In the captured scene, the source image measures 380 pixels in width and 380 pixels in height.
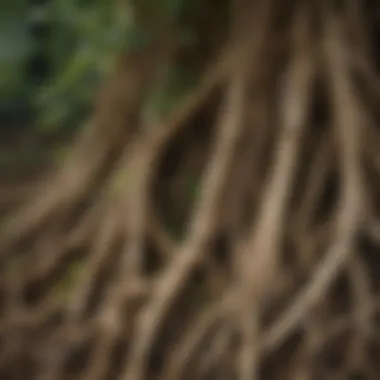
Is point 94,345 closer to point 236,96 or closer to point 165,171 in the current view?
point 165,171

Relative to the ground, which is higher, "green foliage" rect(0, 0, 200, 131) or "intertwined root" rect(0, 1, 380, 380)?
"green foliage" rect(0, 0, 200, 131)

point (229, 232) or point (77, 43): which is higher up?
point (77, 43)

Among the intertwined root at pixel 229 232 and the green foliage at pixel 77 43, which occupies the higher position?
the green foliage at pixel 77 43

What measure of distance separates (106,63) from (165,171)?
199 mm

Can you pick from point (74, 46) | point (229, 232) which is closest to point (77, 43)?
point (74, 46)

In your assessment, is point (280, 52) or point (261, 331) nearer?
point (261, 331)

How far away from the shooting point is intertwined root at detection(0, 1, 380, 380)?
37.1 inches

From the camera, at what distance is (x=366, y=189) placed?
982 mm

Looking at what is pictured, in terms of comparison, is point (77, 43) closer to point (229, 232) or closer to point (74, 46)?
point (74, 46)

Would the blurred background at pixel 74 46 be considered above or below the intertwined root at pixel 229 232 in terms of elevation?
above

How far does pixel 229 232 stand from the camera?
1.03 metres

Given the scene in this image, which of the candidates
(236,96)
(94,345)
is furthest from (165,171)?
(94,345)

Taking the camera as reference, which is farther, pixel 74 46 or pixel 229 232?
pixel 74 46

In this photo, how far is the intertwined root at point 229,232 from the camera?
0.94m
